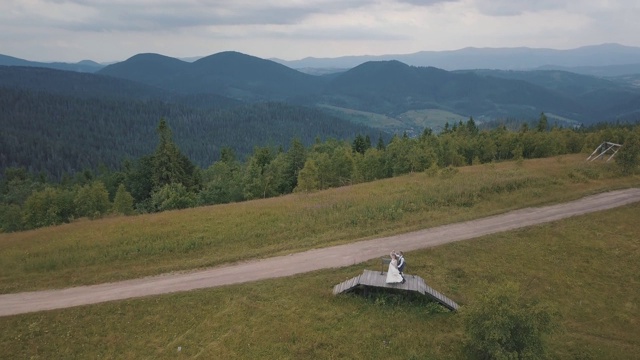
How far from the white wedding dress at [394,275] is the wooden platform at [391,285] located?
22 centimetres

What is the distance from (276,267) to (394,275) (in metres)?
7.74

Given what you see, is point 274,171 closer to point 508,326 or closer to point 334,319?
A: point 334,319

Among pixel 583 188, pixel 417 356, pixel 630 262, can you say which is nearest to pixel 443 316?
pixel 417 356

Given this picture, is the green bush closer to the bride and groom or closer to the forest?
the bride and groom

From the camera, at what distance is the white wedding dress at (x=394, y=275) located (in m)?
21.0

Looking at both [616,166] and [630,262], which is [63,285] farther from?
[616,166]

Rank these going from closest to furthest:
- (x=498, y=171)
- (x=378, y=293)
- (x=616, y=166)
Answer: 1. (x=378, y=293)
2. (x=616, y=166)
3. (x=498, y=171)

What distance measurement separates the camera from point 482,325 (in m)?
16.1

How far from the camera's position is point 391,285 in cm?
2102

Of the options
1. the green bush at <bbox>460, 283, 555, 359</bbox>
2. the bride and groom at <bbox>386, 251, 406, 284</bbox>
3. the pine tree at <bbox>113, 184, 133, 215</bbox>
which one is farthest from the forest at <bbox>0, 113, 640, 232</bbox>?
the green bush at <bbox>460, 283, 555, 359</bbox>

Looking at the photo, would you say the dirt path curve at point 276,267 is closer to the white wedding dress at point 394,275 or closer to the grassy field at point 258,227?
the grassy field at point 258,227

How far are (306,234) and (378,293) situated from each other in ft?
32.7

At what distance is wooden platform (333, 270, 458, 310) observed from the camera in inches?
817

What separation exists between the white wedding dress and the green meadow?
111cm
